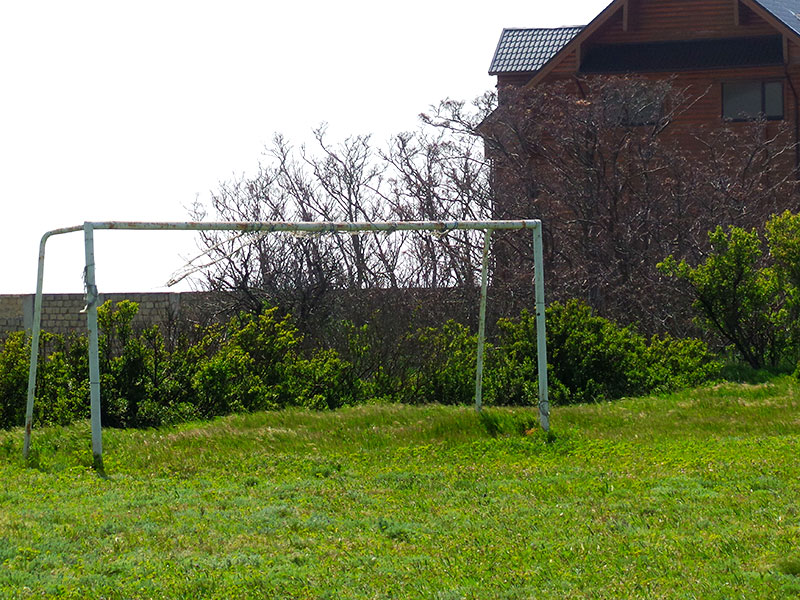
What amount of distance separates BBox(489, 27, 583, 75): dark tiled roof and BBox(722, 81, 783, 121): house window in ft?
14.7

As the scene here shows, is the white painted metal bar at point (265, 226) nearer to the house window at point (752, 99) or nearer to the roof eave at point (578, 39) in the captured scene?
the roof eave at point (578, 39)

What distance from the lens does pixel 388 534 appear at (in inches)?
274

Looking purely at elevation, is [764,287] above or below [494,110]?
below

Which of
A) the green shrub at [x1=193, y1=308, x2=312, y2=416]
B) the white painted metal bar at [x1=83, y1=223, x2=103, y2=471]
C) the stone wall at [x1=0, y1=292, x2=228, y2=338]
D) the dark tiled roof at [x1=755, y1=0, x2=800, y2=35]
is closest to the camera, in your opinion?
the white painted metal bar at [x1=83, y1=223, x2=103, y2=471]

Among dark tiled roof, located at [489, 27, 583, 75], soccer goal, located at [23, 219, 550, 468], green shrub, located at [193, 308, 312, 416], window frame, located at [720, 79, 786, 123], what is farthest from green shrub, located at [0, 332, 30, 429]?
window frame, located at [720, 79, 786, 123]

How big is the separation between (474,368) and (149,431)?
488 cm

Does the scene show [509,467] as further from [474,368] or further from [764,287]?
[764,287]

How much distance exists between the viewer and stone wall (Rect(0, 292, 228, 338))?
24516 mm

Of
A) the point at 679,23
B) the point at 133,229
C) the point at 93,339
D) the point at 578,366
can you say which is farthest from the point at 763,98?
the point at 93,339

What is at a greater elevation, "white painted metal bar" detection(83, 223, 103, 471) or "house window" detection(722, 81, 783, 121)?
"house window" detection(722, 81, 783, 121)

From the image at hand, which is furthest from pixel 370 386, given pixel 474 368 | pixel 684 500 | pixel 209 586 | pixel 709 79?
pixel 709 79

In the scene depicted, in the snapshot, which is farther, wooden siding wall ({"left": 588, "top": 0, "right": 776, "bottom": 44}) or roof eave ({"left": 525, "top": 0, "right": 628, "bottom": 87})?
wooden siding wall ({"left": 588, "top": 0, "right": 776, "bottom": 44})

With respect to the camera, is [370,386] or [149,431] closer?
[149,431]

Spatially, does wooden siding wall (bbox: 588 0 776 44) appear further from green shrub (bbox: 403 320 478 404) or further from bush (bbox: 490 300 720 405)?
green shrub (bbox: 403 320 478 404)
